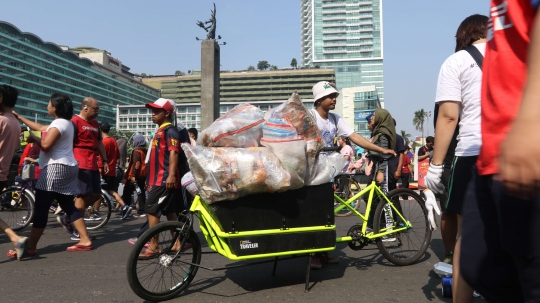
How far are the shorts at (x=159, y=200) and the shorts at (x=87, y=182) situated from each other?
1.56 m

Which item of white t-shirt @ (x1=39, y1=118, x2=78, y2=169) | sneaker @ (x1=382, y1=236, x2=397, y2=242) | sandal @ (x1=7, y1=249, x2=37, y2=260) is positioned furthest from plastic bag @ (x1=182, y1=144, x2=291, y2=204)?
sandal @ (x1=7, y1=249, x2=37, y2=260)

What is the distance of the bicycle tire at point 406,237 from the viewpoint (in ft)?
15.8

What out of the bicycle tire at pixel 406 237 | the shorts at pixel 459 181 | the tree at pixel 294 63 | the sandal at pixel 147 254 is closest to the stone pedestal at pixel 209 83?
the bicycle tire at pixel 406 237

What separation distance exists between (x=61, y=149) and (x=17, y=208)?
9.40ft

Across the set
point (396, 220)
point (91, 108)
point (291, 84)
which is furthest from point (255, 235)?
point (291, 84)

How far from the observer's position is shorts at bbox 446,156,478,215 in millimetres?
3051

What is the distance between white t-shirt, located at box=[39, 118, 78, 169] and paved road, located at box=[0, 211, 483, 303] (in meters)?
1.08

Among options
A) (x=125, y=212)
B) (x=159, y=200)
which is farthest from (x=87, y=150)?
(x=125, y=212)

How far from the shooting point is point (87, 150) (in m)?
6.51

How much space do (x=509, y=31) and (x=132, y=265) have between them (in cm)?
296

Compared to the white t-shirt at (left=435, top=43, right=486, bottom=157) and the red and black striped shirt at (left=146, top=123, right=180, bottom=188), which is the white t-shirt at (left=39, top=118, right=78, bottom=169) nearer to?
the red and black striped shirt at (left=146, top=123, right=180, bottom=188)

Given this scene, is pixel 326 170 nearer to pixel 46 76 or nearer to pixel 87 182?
pixel 87 182

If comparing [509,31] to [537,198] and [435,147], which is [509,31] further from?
[435,147]

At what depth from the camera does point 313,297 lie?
12.6 ft
